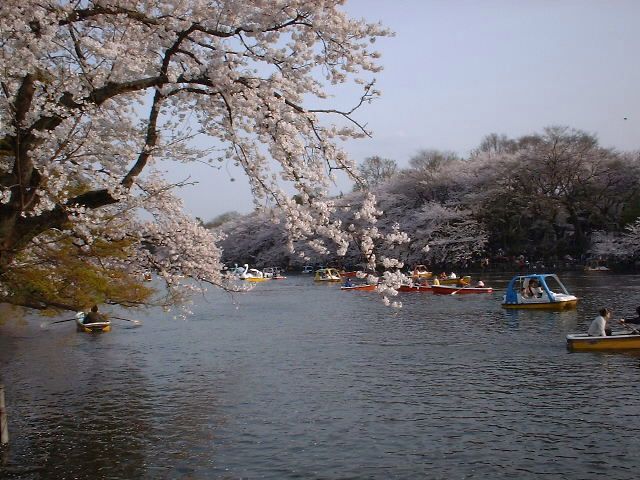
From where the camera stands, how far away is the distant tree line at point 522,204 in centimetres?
5403

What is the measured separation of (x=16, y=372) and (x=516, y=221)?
4861 centimetres

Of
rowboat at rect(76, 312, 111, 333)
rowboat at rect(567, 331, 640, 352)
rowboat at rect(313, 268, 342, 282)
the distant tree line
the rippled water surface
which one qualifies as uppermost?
the distant tree line

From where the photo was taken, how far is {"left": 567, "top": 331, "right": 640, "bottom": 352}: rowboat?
57.7 ft

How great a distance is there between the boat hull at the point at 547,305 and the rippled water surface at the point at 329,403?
2.66 metres

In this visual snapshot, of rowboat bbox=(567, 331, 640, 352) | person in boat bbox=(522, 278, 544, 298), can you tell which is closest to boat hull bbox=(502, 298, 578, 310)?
person in boat bbox=(522, 278, 544, 298)

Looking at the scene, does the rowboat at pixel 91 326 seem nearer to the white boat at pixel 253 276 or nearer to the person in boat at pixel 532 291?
the person in boat at pixel 532 291

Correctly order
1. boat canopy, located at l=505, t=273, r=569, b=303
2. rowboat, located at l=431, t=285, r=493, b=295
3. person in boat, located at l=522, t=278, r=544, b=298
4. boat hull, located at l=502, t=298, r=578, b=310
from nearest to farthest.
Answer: boat hull, located at l=502, t=298, r=578, b=310 → boat canopy, located at l=505, t=273, r=569, b=303 → person in boat, located at l=522, t=278, r=544, b=298 → rowboat, located at l=431, t=285, r=493, b=295

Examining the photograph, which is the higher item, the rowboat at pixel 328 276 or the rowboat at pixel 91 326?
the rowboat at pixel 328 276

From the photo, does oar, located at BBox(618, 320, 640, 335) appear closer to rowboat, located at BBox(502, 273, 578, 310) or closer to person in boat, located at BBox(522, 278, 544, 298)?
rowboat, located at BBox(502, 273, 578, 310)

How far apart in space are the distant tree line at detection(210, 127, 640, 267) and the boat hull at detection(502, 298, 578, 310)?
64.8 feet

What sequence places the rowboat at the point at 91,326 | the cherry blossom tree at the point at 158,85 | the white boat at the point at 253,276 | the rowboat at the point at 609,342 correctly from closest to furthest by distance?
the cherry blossom tree at the point at 158,85 → the rowboat at the point at 609,342 → the rowboat at the point at 91,326 → the white boat at the point at 253,276

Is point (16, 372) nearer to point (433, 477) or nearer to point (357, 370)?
point (357, 370)

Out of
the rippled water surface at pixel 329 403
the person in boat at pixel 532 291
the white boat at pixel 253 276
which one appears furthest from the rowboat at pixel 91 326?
the white boat at pixel 253 276

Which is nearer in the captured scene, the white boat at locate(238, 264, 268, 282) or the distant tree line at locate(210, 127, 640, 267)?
the distant tree line at locate(210, 127, 640, 267)
